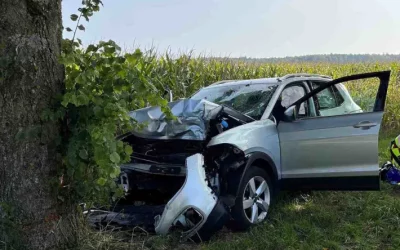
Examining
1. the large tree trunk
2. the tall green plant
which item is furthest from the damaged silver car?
the large tree trunk

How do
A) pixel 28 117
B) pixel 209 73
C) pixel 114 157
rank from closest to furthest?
pixel 114 157 < pixel 28 117 < pixel 209 73

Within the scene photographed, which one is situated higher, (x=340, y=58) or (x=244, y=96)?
(x=340, y=58)

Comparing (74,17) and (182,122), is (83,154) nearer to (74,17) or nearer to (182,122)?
(74,17)

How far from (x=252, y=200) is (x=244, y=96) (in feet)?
5.42

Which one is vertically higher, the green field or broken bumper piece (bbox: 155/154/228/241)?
broken bumper piece (bbox: 155/154/228/241)

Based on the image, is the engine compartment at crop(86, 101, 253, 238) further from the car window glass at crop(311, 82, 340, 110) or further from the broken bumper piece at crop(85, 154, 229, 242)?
the car window glass at crop(311, 82, 340, 110)

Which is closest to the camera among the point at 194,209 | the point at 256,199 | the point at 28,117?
the point at 28,117

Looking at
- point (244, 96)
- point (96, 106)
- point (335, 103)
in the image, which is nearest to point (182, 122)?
point (244, 96)

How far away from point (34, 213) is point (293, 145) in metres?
3.12

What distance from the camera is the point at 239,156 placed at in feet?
15.4

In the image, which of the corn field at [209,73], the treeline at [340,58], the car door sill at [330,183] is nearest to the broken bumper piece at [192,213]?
the car door sill at [330,183]

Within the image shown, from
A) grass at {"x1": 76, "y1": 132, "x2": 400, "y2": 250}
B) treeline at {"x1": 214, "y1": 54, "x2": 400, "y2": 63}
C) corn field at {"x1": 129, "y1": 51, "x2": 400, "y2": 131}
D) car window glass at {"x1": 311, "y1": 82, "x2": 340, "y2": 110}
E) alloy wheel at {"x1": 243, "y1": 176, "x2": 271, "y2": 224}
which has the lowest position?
grass at {"x1": 76, "y1": 132, "x2": 400, "y2": 250}

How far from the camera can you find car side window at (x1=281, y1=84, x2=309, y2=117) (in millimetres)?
5723

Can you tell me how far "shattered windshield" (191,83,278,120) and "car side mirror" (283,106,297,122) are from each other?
0.93 ft
